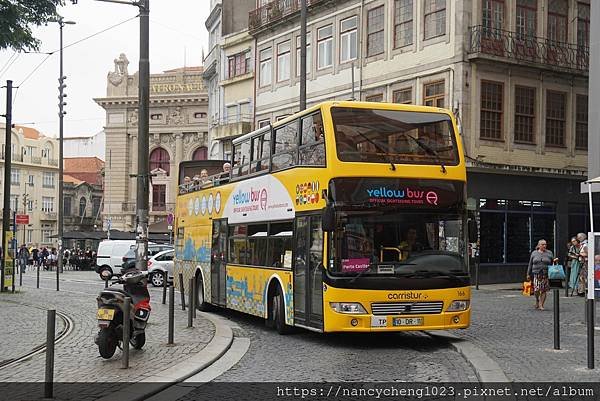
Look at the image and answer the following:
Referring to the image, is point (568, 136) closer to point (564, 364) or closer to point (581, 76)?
point (581, 76)

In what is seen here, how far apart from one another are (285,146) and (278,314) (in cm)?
299

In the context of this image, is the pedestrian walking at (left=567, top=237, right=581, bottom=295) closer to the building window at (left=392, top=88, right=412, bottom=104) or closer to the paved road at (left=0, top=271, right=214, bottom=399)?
the building window at (left=392, top=88, right=412, bottom=104)

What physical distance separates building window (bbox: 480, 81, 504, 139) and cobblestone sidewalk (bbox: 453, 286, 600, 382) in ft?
29.5

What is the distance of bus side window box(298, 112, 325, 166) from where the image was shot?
547 inches

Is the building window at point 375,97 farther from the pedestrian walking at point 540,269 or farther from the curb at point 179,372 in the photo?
the curb at point 179,372

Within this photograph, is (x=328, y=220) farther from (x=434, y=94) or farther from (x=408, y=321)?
(x=434, y=94)

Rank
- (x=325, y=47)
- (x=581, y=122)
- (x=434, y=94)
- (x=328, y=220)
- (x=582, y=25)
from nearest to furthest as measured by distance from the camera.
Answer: (x=328, y=220), (x=434, y=94), (x=582, y=25), (x=581, y=122), (x=325, y=47)

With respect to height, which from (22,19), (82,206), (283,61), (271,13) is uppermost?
(271,13)

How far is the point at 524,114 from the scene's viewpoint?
108 ft

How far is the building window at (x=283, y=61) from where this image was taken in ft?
132

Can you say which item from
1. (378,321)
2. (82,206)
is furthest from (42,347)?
(82,206)

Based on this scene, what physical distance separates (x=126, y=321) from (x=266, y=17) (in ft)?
107

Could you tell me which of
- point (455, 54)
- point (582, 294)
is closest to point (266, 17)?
point (455, 54)

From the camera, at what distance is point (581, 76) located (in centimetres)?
3394
